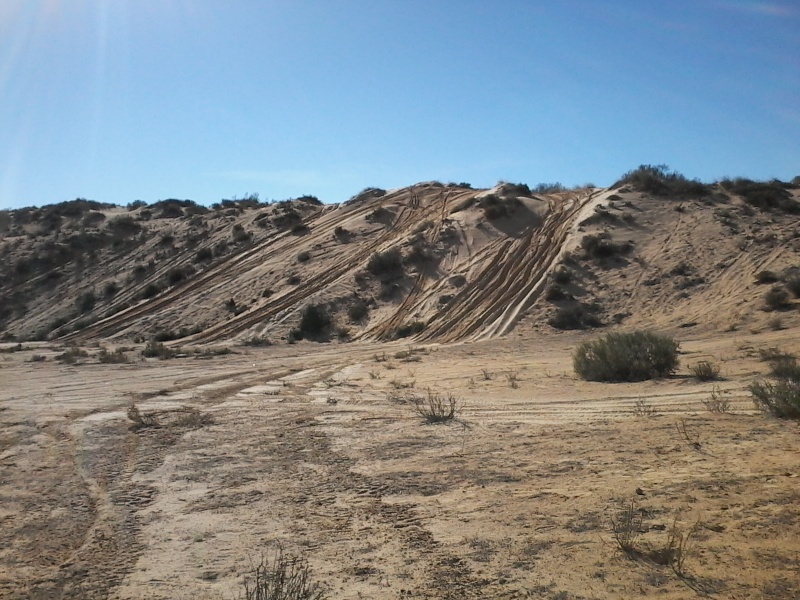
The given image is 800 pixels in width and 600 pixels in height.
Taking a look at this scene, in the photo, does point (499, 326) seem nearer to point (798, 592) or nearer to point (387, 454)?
point (387, 454)

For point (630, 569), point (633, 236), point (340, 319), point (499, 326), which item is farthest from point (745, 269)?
point (630, 569)

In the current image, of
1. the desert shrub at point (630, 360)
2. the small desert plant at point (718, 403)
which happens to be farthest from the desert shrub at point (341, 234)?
the small desert plant at point (718, 403)

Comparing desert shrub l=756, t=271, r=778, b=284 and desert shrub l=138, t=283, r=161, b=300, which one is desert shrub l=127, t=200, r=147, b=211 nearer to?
desert shrub l=138, t=283, r=161, b=300

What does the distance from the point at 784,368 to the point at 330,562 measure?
26.3ft

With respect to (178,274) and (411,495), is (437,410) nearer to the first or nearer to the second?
(411,495)

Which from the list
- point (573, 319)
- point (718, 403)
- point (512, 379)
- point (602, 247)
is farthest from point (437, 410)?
point (602, 247)

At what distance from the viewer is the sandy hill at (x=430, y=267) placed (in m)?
25.5

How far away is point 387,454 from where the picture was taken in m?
7.98

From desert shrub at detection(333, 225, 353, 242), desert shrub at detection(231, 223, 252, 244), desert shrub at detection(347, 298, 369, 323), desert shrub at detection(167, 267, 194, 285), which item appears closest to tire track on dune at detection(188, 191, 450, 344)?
desert shrub at detection(333, 225, 353, 242)

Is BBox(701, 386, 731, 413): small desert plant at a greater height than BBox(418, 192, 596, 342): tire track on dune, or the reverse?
BBox(418, 192, 596, 342): tire track on dune

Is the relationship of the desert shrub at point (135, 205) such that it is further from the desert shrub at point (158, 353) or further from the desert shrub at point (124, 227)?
the desert shrub at point (158, 353)

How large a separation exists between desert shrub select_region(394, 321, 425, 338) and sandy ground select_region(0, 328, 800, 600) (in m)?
14.4

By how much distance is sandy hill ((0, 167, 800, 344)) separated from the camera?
25469 millimetres

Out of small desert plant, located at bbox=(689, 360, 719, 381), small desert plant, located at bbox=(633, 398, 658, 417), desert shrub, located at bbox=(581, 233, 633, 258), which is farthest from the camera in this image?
desert shrub, located at bbox=(581, 233, 633, 258)
